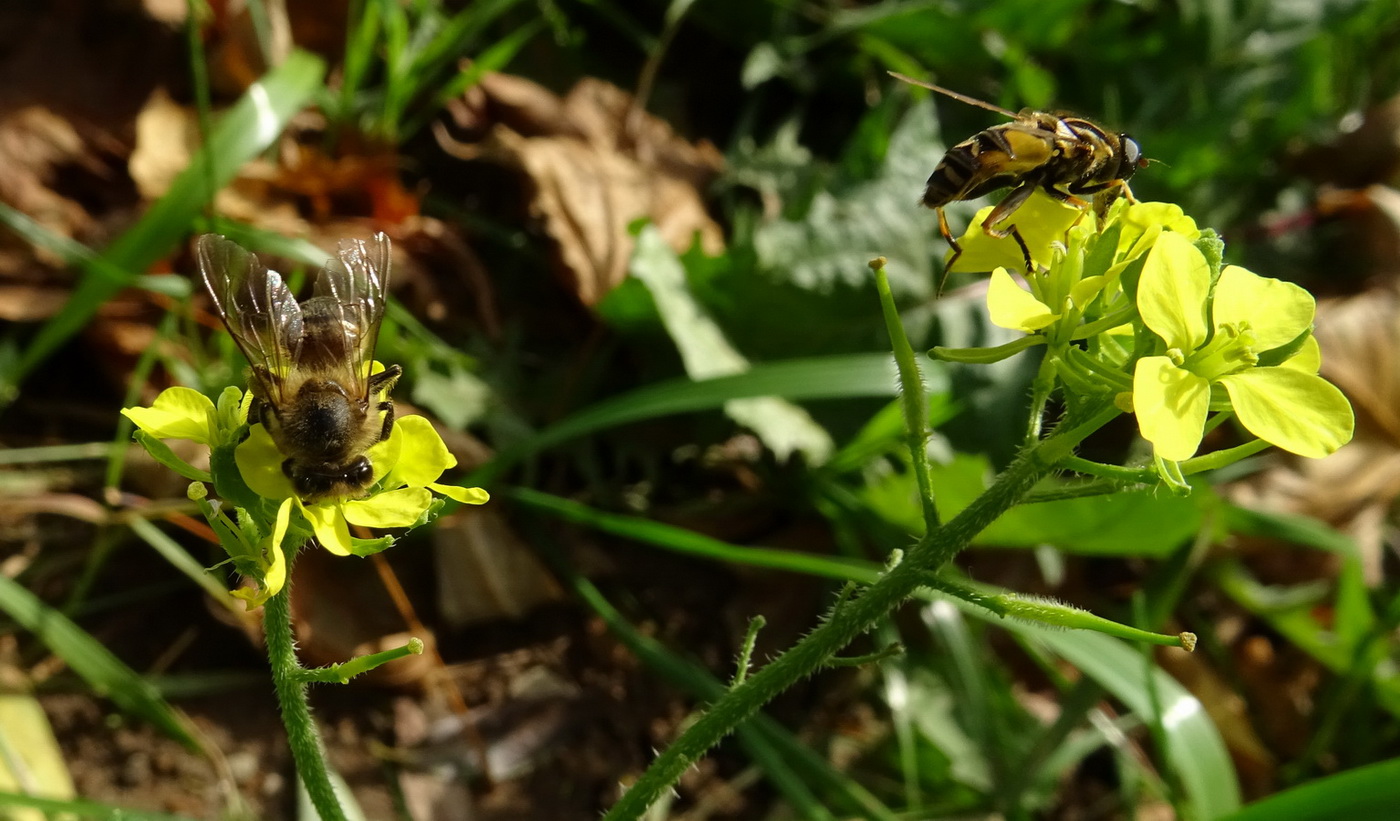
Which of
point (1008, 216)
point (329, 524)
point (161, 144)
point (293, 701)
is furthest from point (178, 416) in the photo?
point (161, 144)

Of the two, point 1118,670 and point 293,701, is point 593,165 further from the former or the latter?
point 293,701

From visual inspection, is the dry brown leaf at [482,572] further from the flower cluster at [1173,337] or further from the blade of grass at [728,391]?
the flower cluster at [1173,337]

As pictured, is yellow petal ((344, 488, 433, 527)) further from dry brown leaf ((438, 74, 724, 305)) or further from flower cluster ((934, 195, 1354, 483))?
dry brown leaf ((438, 74, 724, 305))

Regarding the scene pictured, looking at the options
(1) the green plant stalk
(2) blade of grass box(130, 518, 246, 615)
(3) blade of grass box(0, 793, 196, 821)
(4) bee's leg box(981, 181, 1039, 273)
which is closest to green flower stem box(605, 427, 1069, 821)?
(1) the green plant stalk

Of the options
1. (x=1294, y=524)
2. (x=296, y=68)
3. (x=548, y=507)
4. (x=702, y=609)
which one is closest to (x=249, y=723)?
(x=548, y=507)

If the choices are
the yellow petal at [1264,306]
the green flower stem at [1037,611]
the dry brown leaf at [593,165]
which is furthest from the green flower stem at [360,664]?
the dry brown leaf at [593,165]

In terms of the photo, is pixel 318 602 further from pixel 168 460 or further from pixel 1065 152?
pixel 1065 152
